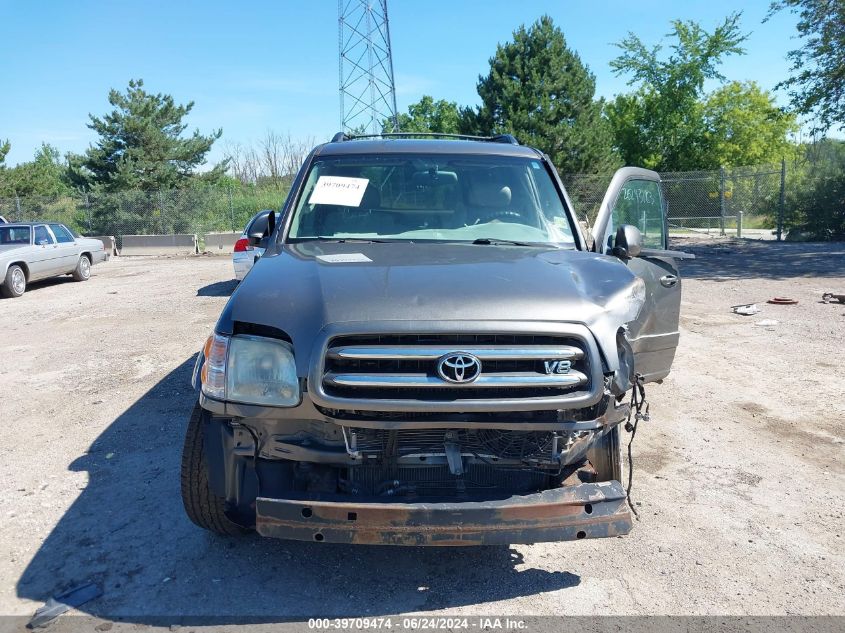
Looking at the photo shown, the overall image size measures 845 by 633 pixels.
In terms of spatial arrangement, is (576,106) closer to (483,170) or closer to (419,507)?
(483,170)

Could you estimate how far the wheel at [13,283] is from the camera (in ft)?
43.5

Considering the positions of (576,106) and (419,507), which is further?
(576,106)

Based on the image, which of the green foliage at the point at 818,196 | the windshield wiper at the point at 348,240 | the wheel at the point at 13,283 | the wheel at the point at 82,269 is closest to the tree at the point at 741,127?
the green foliage at the point at 818,196

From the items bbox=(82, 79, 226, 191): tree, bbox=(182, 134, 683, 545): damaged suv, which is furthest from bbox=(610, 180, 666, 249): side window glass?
bbox=(82, 79, 226, 191): tree

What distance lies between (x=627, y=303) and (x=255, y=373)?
1.64 metres

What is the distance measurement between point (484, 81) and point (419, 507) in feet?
105

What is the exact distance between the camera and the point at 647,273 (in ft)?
15.1

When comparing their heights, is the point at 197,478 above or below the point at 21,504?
above

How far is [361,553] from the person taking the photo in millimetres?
3430

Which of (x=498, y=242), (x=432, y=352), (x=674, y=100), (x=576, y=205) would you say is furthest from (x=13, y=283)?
(x=674, y=100)

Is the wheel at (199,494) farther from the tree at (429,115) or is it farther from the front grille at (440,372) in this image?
the tree at (429,115)

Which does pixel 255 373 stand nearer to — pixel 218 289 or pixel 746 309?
pixel 746 309

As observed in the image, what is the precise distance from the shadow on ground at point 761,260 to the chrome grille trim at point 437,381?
1230 centimetres

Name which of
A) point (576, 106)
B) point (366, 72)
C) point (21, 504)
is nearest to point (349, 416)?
point (21, 504)
